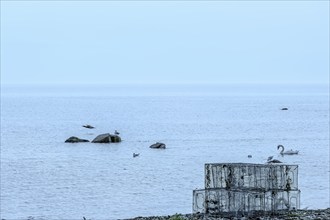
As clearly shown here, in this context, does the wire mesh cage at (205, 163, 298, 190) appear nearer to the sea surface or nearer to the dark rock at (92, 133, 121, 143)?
the sea surface

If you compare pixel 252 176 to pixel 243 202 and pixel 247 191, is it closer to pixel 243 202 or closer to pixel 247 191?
pixel 247 191

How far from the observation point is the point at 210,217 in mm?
25219

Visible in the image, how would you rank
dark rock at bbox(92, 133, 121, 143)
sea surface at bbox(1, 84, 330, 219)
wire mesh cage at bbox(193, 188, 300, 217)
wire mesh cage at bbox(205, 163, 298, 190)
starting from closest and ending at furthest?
wire mesh cage at bbox(193, 188, 300, 217) < wire mesh cage at bbox(205, 163, 298, 190) < sea surface at bbox(1, 84, 330, 219) < dark rock at bbox(92, 133, 121, 143)

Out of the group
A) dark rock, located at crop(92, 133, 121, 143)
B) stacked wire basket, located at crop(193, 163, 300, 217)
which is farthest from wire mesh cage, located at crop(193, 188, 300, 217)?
dark rock, located at crop(92, 133, 121, 143)

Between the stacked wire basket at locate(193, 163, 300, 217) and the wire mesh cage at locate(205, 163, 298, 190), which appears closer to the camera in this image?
the stacked wire basket at locate(193, 163, 300, 217)

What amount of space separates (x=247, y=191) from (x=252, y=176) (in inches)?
35.1

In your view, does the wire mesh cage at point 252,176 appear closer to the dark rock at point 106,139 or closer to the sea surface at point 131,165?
the sea surface at point 131,165

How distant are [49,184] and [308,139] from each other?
49860 millimetres

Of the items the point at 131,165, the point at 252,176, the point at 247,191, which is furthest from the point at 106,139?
the point at 247,191

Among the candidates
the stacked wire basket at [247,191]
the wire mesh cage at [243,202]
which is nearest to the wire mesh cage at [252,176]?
the stacked wire basket at [247,191]

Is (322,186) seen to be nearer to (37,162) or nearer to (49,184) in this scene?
(49,184)

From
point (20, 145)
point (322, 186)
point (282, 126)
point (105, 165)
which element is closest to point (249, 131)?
point (282, 126)

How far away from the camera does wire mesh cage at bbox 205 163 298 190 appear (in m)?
26.6

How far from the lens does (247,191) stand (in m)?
26.0
